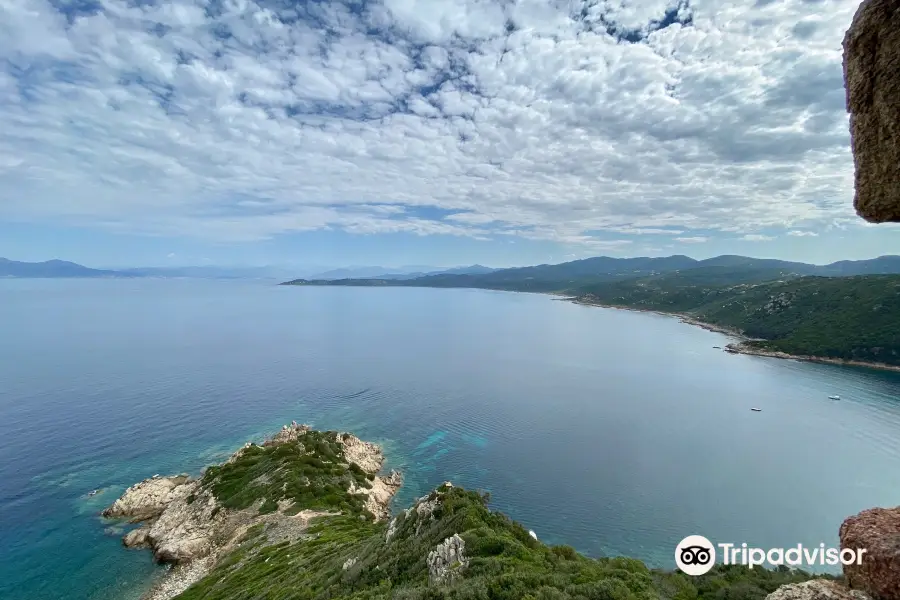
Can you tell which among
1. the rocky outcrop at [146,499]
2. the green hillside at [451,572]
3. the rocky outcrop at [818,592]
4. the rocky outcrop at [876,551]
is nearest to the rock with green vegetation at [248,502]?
the rocky outcrop at [146,499]

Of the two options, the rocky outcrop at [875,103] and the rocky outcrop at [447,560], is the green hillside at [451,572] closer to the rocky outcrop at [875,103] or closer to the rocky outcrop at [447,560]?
the rocky outcrop at [447,560]

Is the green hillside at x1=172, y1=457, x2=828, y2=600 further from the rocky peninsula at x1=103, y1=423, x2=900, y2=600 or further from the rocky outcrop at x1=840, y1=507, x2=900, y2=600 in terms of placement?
the rocky outcrop at x1=840, y1=507, x2=900, y2=600

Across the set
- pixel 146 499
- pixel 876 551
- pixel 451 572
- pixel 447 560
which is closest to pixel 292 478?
pixel 146 499

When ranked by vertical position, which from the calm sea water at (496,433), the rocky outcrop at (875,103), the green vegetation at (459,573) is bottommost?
the calm sea water at (496,433)

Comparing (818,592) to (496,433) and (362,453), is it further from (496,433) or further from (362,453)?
(496,433)

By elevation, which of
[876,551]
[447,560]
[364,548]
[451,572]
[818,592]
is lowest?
[364,548]

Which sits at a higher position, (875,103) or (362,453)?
(875,103)

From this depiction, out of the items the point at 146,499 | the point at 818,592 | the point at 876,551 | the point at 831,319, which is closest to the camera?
the point at 876,551
